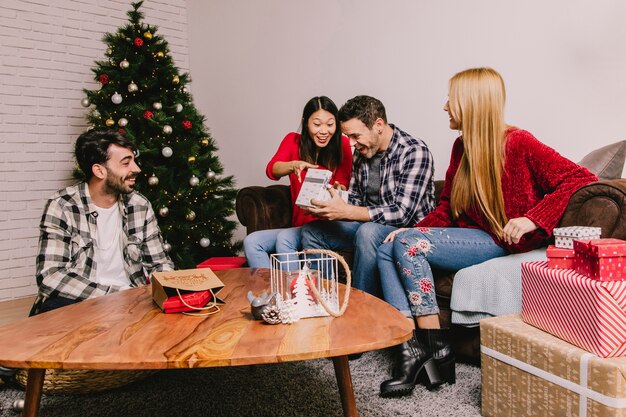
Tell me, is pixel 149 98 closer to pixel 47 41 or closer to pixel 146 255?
pixel 47 41

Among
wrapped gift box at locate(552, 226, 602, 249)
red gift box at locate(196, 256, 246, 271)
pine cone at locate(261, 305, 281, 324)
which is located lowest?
red gift box at locate(196, 256, 246, 271)

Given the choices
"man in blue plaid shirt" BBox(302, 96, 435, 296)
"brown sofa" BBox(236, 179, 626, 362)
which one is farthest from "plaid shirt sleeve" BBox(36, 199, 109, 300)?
"brown sofa" BBox(236, 179, 626, 362)

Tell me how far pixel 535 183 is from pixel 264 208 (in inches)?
58.7

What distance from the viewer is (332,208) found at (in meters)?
2.33

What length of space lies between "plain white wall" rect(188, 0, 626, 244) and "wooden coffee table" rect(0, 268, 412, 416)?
64.8 inches

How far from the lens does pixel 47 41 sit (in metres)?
3.95

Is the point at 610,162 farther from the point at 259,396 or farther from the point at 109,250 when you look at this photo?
the point at 109,250

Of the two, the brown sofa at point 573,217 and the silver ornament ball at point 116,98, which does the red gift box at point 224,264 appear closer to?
the brown sofa at point 573,217

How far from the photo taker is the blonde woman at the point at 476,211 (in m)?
1.85

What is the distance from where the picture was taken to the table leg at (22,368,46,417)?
1281 millimetres

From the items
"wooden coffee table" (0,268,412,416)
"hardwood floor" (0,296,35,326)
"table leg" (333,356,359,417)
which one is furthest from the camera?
"hardwood floor" (0,296,35,326)

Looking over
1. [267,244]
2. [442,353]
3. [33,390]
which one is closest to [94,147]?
[267,244]

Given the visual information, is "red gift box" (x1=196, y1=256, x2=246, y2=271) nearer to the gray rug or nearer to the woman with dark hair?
the woman with dark hair

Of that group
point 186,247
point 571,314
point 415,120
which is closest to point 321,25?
point 415,120
